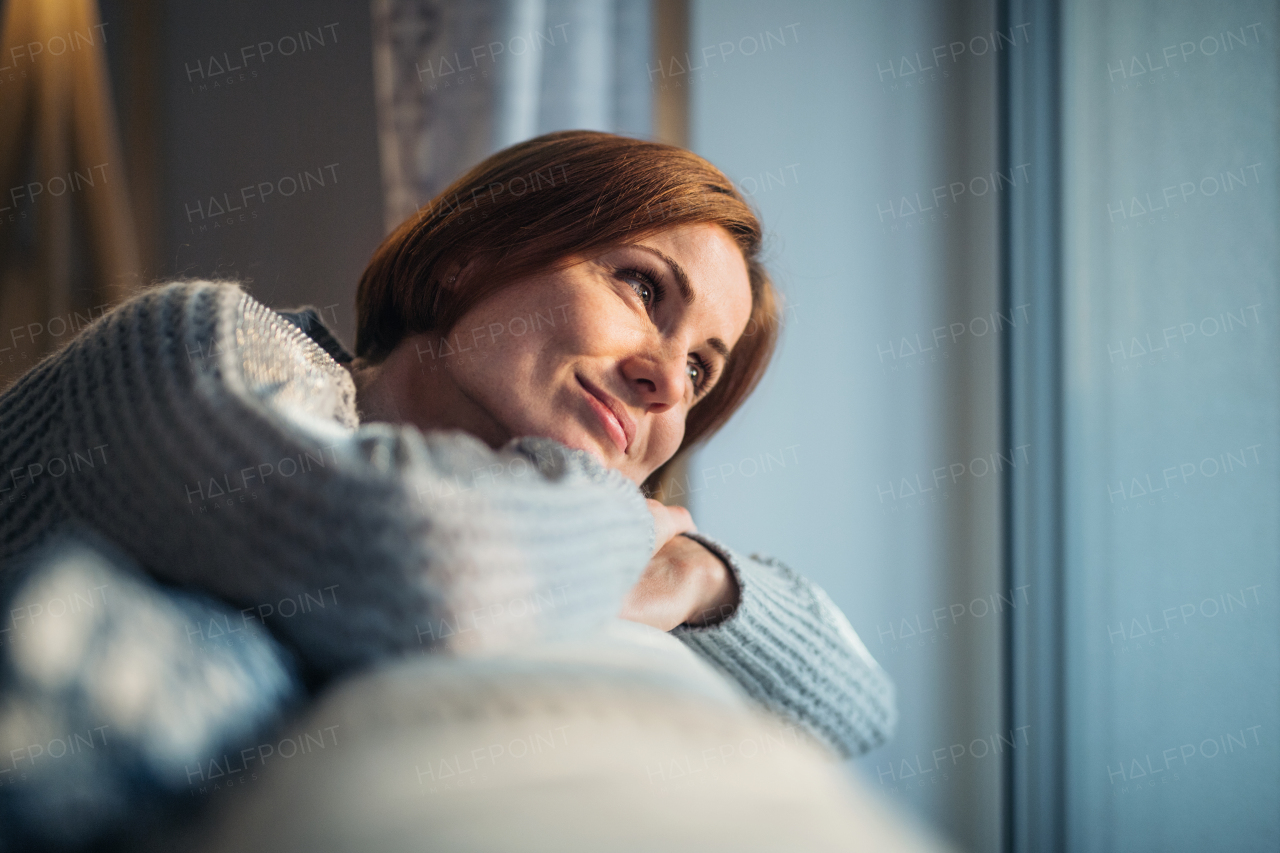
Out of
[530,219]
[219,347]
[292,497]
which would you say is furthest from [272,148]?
[292,497]

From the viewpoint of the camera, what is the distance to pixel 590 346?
2.48 feet

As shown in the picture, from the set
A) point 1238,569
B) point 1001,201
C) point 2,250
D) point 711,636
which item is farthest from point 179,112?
point 1238,569

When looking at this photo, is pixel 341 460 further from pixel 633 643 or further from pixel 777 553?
pixel 777 553

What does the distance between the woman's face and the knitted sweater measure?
0.65ft

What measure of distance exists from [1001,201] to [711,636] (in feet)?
2.91

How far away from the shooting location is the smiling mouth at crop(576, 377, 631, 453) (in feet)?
2.51

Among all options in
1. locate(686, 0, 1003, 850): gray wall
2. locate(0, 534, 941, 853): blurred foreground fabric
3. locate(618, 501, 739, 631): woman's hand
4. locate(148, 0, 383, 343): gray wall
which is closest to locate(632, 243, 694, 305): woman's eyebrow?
locate(618, 501, 739, 631): woman's hand

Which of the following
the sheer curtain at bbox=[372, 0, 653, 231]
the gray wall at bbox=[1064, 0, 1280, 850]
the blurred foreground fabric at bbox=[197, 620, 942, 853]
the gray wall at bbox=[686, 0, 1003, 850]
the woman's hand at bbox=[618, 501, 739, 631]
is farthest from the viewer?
the gray wall at bbox=[686, 0, 1003, 850]

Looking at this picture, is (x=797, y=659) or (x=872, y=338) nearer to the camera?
(x=797, y=659)

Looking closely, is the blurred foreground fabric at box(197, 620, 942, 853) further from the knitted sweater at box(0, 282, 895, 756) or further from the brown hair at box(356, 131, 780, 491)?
the brown hair at box(356, 131, 780, 491)

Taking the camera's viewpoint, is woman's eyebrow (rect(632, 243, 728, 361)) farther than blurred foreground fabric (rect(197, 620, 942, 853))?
Yes

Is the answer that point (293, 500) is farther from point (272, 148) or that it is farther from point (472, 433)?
point (272, 148)

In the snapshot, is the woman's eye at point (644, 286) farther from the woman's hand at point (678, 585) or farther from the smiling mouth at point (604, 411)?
the woman's hand at point (678, 585)

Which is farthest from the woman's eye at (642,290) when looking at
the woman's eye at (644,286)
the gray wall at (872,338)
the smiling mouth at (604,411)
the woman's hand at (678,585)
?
the gray wall at (872,338)
